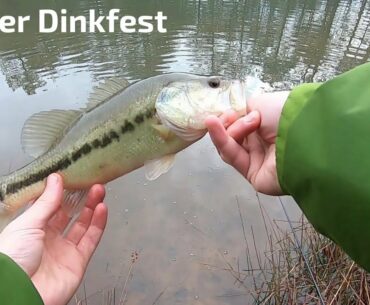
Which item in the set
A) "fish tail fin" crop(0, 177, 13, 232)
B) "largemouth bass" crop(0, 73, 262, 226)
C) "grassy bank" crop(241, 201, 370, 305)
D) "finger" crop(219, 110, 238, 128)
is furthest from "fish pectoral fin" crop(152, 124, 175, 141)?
"grassy bank" crop(241, 201, 370, 305)

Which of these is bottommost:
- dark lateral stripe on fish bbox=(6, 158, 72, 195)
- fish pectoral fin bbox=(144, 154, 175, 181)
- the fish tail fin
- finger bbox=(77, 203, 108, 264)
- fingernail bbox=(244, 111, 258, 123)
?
finger bbox=(77, 203, 108, 264)

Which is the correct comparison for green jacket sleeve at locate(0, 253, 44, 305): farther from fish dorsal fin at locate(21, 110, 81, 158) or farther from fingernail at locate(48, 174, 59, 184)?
fish dorsal fin at locate(21, 110, 81, 158)

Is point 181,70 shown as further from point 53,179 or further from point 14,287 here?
point 14,287

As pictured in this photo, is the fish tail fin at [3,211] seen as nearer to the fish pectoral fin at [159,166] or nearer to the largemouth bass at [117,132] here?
the largemouth bass at [117,132]

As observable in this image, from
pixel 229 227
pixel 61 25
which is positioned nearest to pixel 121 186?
pixel 229 227

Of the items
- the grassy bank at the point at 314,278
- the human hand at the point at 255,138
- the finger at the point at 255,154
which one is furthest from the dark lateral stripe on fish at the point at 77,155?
the grassy bank at the point at 314,278

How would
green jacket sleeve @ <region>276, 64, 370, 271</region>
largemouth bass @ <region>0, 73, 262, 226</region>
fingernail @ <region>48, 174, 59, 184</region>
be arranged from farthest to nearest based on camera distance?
fingernail @ <region>48, 174, 59, 184</region> → largemouth bass @ <region>0, 73, 262, 226</region> → green jacket sleeve @ <region>276, 64, 370, 271</region>

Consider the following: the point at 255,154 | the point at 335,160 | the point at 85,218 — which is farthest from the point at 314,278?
the point at 335,160
